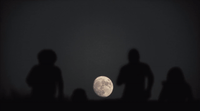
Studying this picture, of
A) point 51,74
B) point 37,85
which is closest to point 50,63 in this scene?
point 51,74

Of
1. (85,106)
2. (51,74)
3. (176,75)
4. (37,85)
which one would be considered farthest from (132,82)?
(37,85)

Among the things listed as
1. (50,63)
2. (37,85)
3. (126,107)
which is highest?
(50,63)

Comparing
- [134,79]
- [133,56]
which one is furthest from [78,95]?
[133,56]

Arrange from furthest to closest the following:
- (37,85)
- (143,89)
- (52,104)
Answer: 1. (143,89)
2. (37,85)
3. (52,104)

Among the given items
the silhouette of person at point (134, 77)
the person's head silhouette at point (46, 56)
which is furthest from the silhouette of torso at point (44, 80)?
the silhouette of person at point (134, 77)

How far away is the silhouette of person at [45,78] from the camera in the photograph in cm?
348

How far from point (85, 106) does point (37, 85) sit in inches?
56.9

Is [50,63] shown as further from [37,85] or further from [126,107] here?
[126,107]

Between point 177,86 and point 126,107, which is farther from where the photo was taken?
point 177,86

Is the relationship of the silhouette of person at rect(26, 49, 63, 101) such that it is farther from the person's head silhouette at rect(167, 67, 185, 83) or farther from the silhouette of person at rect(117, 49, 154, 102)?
the person's head silhouette at rect(167, 67, 185, 83)

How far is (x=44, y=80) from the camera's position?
356 cm

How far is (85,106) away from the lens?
262 cm

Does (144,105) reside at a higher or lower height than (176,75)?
lower

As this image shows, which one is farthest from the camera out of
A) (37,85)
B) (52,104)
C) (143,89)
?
(143,89)
